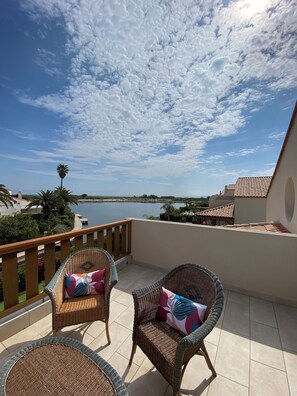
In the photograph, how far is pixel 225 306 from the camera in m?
2.59

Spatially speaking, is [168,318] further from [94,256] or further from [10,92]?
[10,92]

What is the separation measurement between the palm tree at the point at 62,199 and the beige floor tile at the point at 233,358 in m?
26.4

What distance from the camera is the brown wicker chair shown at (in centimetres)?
177

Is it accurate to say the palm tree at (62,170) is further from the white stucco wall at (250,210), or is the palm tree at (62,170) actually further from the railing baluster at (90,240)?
the railing baluster at (90,240)

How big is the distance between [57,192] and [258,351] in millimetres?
27970

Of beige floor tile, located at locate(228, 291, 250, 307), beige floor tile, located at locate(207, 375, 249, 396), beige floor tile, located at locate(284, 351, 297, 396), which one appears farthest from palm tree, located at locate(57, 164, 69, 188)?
beige floor tile, located at locate(284, 351, 297, 396)

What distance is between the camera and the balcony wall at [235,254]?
8.73ft

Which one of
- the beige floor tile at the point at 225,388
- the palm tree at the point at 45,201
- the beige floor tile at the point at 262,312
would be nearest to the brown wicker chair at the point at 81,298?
the beige floor tile at the point at 225,388

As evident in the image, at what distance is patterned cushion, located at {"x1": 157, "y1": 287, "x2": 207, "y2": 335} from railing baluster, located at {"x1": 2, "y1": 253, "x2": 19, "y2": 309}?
1.68m

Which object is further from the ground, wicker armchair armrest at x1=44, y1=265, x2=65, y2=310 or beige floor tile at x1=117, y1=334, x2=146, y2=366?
wicker armchair armrest at x1=44, y1=265, x2=65, y2=310

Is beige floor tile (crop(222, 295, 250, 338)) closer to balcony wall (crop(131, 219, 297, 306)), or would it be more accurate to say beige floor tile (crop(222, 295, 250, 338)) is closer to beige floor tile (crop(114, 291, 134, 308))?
balcony wall (crop(131, 219, 297, 306))

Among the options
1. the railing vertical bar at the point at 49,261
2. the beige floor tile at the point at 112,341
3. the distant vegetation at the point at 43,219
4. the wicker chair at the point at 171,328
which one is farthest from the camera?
the distant vegetation at the point at 43,219

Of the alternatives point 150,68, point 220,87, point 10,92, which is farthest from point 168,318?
point 10,92

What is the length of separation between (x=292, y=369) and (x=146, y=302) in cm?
149
